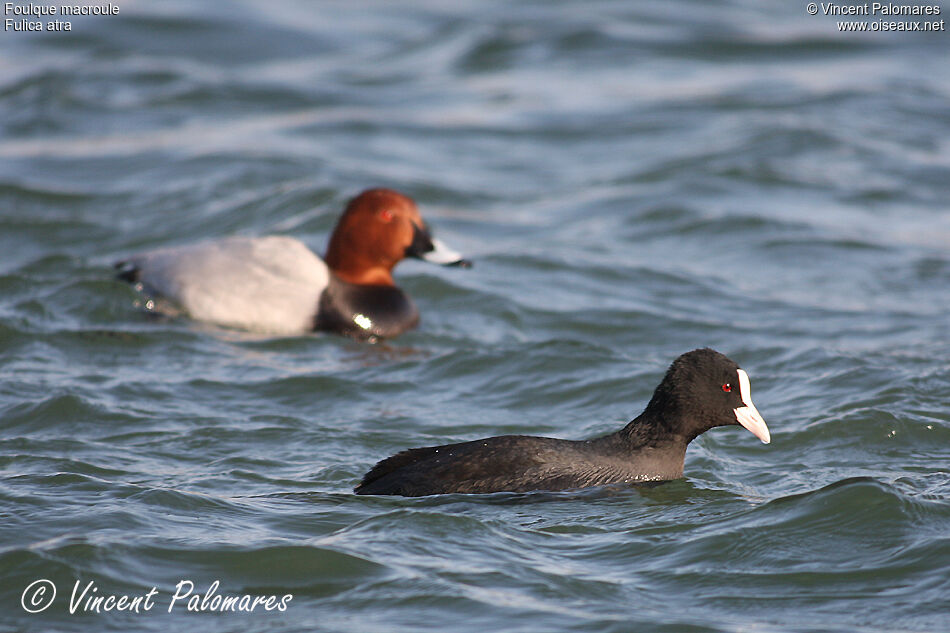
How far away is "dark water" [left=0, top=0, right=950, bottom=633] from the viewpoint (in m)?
5.75

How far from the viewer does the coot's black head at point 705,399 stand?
6637 millimetres

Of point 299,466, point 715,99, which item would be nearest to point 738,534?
point 299,466

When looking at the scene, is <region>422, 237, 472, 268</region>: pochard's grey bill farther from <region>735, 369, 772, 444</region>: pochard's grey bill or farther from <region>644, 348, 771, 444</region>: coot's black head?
<region>735, 369, 772, 444</region>: pochard's grey bill

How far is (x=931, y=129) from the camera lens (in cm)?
1598

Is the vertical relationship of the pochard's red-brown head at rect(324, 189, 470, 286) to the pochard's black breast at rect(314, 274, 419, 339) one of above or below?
above

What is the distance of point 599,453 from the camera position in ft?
21.5

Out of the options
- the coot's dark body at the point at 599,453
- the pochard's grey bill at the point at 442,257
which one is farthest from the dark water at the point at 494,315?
the pochard's grey bill at the point at 442,257

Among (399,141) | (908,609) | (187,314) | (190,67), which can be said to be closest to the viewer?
(908,609)

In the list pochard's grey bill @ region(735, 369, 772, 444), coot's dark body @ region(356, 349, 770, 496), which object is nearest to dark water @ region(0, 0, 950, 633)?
coot's dark body @ region(356, 349, 770, 496)

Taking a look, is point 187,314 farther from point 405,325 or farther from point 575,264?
point 575,264

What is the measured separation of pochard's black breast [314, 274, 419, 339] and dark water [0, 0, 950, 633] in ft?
0.50

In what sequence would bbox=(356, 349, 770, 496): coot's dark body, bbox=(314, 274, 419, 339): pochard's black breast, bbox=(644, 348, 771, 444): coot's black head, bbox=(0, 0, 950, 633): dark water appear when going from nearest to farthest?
bbox=(0, 0, 950, 633): dark water
bbox=(356, 349, 770, 496): coot's dark body
bbox=(644, 348, 771, 444): coot's black head
bbox=(314, 274, 419, 339): pochard's black breast

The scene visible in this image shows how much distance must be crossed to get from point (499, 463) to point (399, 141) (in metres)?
10.1

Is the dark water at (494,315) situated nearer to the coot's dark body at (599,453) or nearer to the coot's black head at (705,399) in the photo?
the coot's dark body at (599,453)
